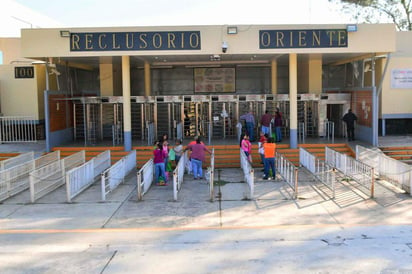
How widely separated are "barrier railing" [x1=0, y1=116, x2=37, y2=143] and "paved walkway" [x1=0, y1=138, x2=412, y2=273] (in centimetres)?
1047

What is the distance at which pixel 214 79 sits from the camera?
2480cm

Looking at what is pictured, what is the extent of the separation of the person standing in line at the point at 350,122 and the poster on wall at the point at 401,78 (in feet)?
13.9

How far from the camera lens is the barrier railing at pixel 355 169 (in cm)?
1209

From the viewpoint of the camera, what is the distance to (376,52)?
17.9 m

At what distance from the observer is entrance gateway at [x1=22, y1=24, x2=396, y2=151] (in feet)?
56.4

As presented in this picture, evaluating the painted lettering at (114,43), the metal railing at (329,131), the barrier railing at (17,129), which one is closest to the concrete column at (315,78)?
the metal railing at (329,131)

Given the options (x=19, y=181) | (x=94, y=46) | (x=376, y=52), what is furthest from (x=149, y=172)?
(x=376, y=52)

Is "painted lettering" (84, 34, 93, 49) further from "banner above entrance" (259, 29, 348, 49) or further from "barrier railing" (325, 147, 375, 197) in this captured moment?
"barrier railing" (325, 147, 375, 197)

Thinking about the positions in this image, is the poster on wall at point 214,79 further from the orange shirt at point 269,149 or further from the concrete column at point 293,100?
the orange shirt at point 269,149

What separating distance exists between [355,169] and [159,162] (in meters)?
6.07

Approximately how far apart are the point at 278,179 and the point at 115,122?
10484 millimetres

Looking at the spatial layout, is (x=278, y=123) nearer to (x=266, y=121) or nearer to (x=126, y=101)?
(x=266, y=121)

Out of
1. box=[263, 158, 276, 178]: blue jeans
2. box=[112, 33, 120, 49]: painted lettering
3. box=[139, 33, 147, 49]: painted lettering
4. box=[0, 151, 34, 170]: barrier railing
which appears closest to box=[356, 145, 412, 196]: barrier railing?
box=[263, 158, 276, 178]: blue jeans

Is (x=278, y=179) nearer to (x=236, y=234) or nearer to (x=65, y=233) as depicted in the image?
(x=236, y=234)
